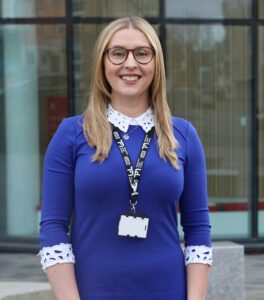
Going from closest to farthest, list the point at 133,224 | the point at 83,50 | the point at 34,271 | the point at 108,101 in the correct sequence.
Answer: the point at 133,224 → the point at 108,101 → the point at 34,271 → the point at 83,50

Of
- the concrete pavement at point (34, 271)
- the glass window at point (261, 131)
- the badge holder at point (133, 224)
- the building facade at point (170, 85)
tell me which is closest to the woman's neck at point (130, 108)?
the badge holder at point (133, 224)

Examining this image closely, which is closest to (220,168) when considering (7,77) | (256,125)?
(256,125)

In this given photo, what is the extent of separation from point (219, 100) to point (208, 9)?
3.61ft

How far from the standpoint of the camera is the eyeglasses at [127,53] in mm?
2361

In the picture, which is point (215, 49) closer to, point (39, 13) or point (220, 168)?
point (220, 168)

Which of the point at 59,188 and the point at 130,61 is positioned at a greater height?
the point at 130,61

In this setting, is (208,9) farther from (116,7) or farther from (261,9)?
(116,7)

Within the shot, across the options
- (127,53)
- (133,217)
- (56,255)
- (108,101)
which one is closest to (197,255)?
(133,217)

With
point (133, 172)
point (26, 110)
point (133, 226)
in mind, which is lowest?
point (26, 110)

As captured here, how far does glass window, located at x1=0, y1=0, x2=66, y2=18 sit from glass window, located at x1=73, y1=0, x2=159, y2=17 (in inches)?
8.2

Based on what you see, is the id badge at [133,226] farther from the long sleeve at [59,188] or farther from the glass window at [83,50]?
the glass window at [83,50]

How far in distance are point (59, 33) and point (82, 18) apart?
1.07ft

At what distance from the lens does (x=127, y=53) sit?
2365 mm

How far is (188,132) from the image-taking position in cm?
247
